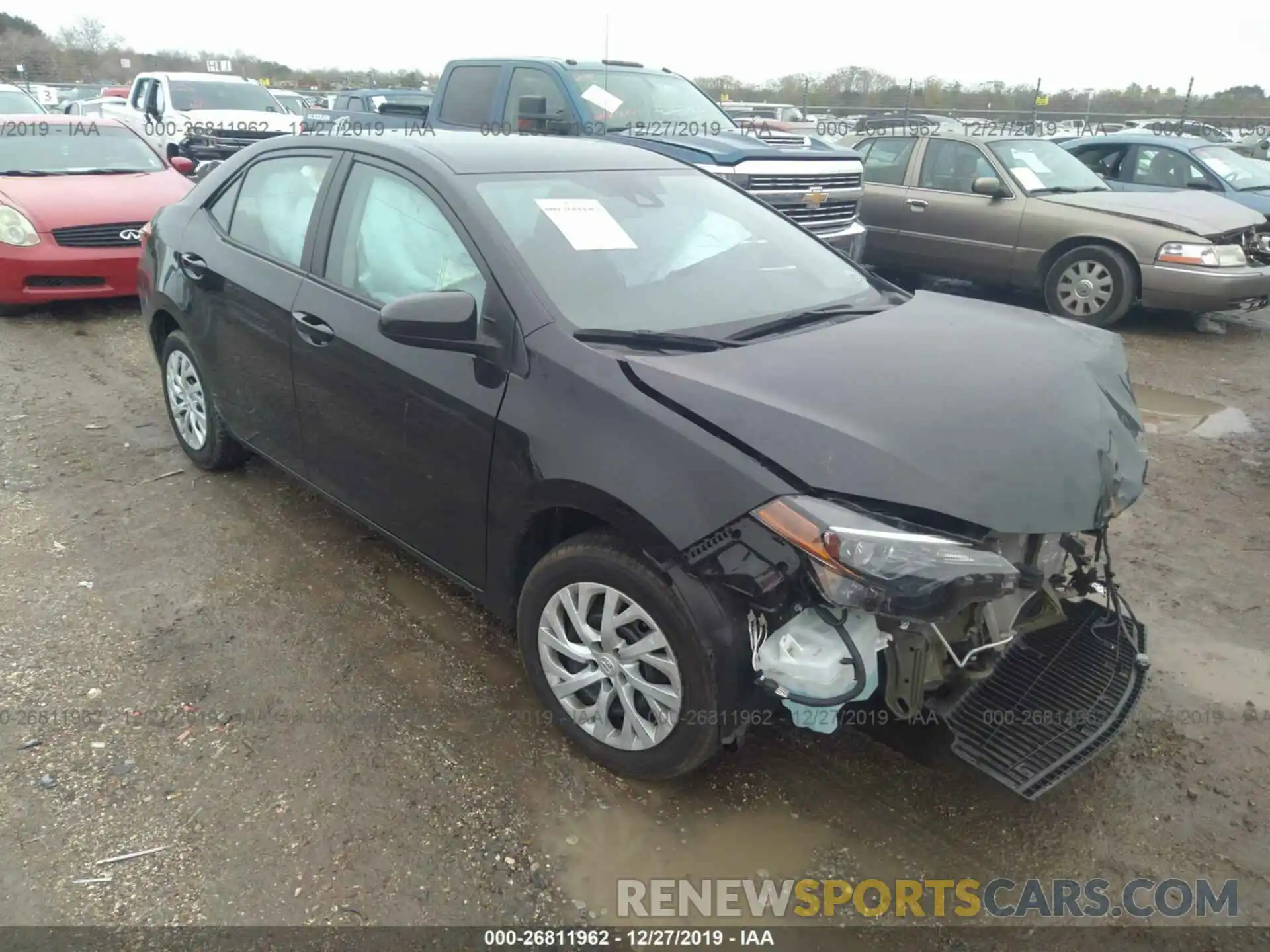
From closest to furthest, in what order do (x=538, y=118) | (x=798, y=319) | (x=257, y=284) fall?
(x=798, y=319), (x=257, y=284), (x=538, y=118)

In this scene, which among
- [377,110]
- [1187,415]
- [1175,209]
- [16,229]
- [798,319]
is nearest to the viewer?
[798,319]

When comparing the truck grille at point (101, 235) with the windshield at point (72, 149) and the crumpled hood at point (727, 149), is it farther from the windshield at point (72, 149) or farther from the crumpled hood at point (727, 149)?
the crumpled hood at point (727, 149)

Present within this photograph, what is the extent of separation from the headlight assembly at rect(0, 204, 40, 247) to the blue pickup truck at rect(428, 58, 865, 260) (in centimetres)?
354

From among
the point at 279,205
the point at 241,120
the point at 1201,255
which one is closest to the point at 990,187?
the point at 1201,255

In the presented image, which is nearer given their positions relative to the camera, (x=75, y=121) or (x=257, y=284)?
(x=257, y=284)

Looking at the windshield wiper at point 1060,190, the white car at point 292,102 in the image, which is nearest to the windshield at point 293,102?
the white car at point 292,102

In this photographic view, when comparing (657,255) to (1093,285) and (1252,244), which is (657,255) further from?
(1252,244)

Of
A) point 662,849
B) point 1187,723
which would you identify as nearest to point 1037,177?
point 1187,723

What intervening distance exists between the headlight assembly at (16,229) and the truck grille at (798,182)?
562cm

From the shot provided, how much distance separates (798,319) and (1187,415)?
4348mm

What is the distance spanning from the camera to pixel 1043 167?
892 centimetres

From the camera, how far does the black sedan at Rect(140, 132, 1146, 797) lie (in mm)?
2256

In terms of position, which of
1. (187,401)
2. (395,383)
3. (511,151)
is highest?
(511,151)

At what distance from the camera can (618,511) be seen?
7.98ft
